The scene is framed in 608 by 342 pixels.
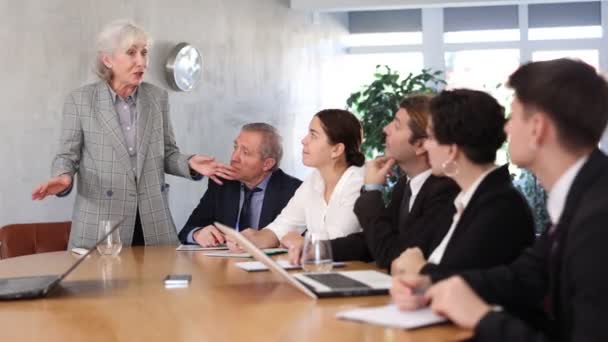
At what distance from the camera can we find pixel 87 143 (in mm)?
4145

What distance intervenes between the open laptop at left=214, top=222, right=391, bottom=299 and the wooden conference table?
3 cm

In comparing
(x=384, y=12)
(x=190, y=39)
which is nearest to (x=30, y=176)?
(x=190, y=39)

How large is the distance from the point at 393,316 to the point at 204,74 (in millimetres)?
4809

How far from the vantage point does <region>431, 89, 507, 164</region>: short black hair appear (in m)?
2.36

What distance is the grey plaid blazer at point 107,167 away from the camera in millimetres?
4117

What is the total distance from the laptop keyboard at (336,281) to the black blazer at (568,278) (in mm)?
497

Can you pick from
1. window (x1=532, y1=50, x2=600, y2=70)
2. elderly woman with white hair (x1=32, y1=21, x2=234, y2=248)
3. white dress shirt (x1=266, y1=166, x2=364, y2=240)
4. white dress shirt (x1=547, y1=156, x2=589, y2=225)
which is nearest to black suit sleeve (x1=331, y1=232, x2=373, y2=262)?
white dress shirt (x1=266, y1=166, x2=364, y2=240)

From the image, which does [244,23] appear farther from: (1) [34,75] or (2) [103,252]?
(2) [103,252]

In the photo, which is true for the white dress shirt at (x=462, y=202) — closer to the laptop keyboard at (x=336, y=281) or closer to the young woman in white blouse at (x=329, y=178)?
the laptop keyboard at (x=336, y=281)

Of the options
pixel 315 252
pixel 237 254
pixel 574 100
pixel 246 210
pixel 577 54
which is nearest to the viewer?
pixel 574 100

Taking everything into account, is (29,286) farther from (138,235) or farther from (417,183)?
(138,235)

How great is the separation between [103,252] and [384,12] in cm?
761

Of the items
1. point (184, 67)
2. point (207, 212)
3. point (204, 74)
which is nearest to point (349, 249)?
point (207, 212)

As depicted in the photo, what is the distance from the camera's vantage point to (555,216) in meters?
1.84
